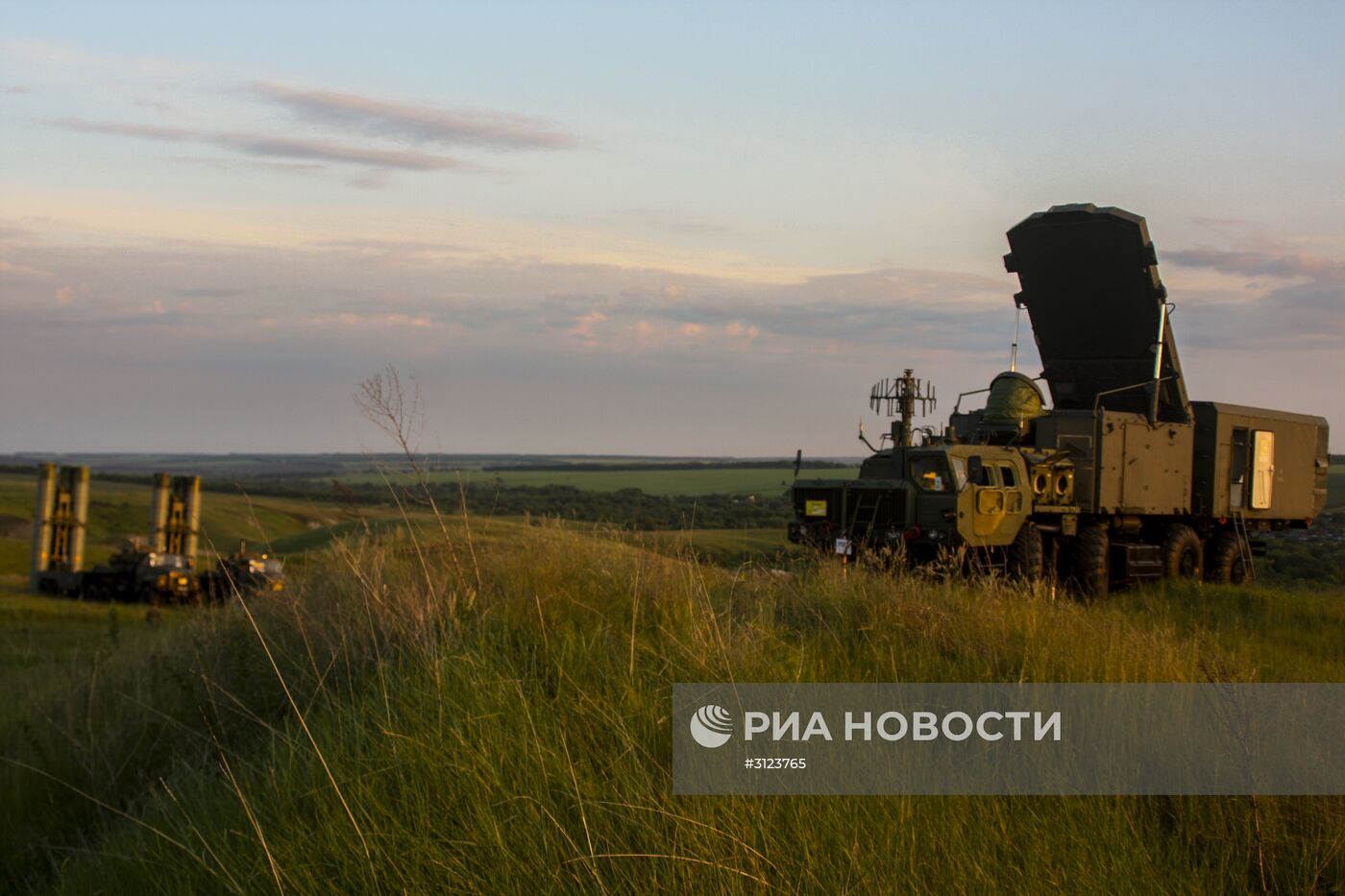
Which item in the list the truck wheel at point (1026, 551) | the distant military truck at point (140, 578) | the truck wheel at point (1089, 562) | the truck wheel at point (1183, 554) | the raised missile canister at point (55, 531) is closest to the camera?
the truck wheel at point (1026, 551)

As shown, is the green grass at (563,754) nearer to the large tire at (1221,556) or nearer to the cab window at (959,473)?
the cab window at (959,473)

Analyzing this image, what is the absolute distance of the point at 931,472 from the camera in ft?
53.1

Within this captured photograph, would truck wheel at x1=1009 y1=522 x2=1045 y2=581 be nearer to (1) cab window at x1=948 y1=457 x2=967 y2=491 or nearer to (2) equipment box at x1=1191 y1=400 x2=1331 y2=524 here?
(1) cab window at x1=948 y1=457 x2=967 y2=491

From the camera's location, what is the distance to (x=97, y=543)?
8612 cm

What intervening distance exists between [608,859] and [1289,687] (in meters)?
5.27

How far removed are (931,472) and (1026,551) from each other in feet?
5.46

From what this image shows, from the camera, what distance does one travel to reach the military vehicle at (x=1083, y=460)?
1614 centimetres

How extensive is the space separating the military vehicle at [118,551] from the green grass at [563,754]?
37.0 m

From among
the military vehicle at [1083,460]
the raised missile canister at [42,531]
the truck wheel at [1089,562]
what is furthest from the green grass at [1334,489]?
the raised missile canister at [42,531]

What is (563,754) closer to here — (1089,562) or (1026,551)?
(1026,551)

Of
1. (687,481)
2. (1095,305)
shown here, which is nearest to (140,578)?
(687,481)

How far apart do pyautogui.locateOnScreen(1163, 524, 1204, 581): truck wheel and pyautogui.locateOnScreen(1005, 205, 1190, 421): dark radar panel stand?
1752 millimetres

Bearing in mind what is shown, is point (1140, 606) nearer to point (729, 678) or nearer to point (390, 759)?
point (729, 678)

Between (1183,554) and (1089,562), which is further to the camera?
(1183,554)
